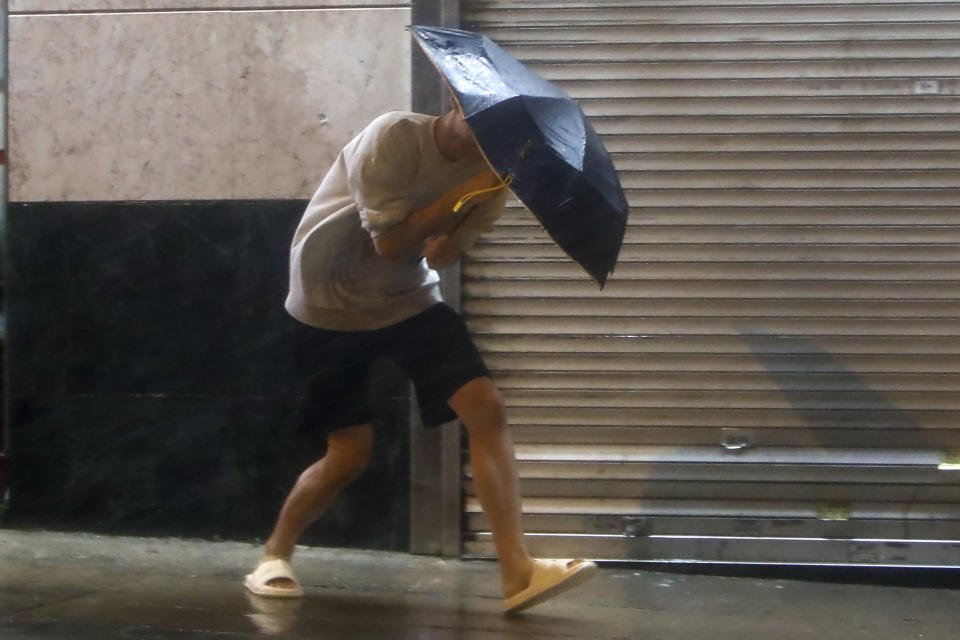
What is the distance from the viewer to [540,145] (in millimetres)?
3150

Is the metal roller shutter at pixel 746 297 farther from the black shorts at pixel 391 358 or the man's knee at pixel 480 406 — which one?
the man's knee at pixel 480 406

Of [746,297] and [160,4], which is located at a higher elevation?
[160,4]

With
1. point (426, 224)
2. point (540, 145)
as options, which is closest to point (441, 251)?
point (426, 224)

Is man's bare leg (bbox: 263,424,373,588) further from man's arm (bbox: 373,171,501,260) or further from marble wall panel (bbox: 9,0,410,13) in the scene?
marble wall panel (bbox: 9,0,410,13)

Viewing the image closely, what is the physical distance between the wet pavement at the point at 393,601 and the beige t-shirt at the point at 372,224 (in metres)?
0.99

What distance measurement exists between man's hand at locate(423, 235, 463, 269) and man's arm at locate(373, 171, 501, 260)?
0.10ft

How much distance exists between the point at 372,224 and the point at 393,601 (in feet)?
4.69

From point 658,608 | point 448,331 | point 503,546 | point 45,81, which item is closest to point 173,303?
point 45,81

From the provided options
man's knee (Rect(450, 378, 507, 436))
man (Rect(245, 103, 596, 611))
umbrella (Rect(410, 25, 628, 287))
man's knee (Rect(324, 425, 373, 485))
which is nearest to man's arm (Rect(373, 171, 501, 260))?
man (Rect(245, 103, 596, 611))

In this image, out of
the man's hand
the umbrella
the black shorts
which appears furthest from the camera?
the black shorts

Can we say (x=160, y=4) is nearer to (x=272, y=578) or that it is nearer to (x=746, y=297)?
(x=272, y=578)

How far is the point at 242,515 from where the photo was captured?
5008 mm

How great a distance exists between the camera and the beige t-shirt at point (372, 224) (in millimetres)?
3518

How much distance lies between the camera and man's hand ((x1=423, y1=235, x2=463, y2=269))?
3643 millimetres
